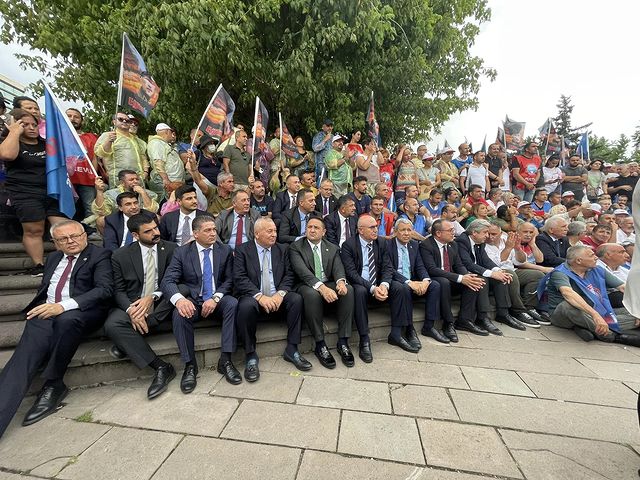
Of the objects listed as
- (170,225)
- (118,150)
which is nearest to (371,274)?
(170,225)

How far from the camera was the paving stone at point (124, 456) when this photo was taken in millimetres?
1852

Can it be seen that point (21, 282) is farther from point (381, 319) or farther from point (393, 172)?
point (393, 172)

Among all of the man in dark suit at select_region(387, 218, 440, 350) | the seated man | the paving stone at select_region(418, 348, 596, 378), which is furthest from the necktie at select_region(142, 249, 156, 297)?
the seated man

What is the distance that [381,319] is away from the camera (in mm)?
3965

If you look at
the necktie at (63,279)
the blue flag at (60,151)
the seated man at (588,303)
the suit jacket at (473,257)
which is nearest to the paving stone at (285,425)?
the necktie at (63,279)

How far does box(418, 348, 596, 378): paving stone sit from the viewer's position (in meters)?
3.21

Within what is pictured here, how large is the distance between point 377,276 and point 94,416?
3.36 metres

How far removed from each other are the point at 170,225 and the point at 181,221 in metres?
0.15

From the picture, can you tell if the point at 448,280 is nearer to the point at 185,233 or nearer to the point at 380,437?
the point at 380,437

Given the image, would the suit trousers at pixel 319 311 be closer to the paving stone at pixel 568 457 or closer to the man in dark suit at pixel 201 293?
the man in dark suit at pixel 201 293

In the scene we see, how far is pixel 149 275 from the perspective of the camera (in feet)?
10.8

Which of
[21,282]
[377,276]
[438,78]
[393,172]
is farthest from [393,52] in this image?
[21,282]

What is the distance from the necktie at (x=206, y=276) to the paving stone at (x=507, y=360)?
258 cm

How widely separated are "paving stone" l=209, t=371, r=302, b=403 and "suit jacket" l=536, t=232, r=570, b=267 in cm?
510
